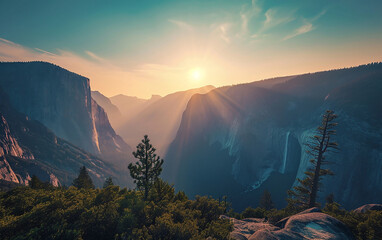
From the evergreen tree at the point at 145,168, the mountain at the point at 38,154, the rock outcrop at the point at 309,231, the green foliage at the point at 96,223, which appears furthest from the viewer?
the mountain at the point at 38,154

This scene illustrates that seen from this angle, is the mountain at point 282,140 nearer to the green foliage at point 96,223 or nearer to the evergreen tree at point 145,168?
the evergreen tree at point 145,168

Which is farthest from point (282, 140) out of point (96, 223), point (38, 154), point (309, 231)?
point (38, 154)

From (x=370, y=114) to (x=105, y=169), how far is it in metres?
191

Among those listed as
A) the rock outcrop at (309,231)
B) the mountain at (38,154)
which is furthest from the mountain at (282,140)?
the mountain at (38,154)

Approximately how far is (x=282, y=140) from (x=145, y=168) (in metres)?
84.6

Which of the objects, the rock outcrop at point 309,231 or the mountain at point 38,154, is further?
the mountain at point 38,154

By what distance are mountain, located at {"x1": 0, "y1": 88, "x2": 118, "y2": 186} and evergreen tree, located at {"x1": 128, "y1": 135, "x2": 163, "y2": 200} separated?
374 feet

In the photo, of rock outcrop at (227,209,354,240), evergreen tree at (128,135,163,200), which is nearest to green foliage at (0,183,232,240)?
rock outcrop at (227,209,354,240)

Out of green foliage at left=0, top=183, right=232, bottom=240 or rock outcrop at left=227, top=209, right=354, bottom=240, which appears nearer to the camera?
green foliage at left=0, top=183, right=232, bottom=240

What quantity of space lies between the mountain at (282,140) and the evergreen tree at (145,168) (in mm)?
63446

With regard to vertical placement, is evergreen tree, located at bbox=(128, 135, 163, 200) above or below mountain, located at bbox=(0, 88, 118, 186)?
above

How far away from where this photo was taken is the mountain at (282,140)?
57.8 m

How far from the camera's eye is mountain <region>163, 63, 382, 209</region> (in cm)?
5778

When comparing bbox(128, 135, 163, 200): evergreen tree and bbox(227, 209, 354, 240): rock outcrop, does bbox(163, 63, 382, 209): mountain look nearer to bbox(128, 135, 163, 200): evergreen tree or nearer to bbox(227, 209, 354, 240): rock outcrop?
bbox(227, 209, 354, 240): rock outcrop
